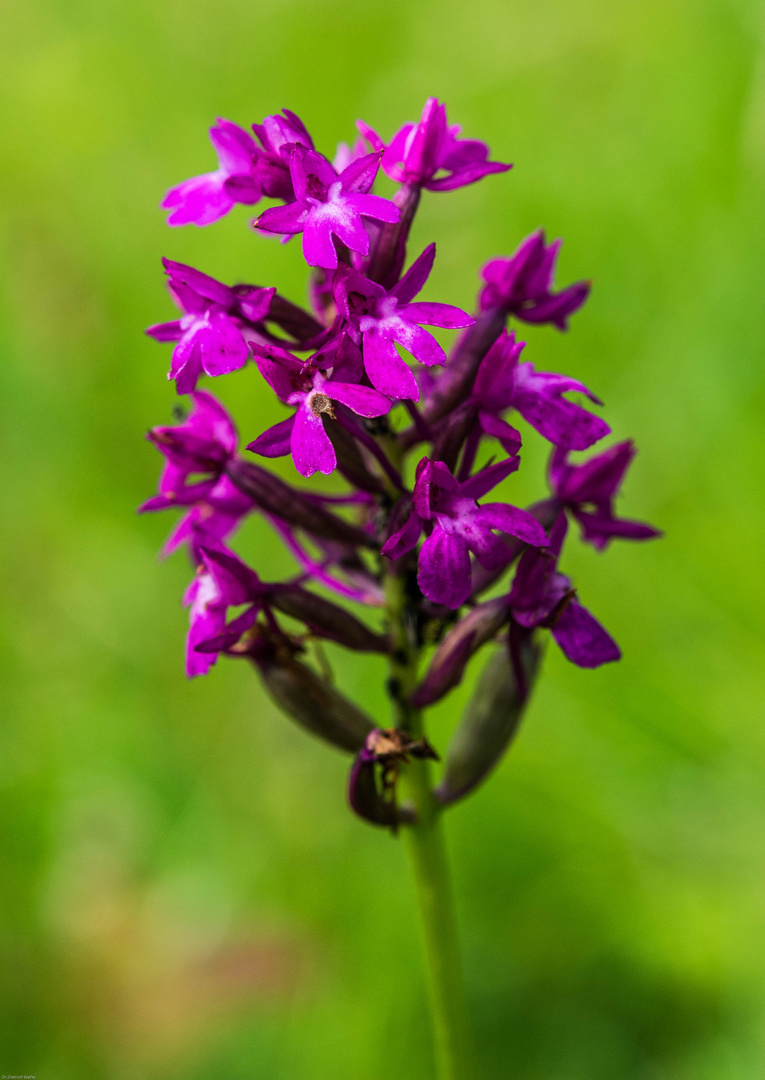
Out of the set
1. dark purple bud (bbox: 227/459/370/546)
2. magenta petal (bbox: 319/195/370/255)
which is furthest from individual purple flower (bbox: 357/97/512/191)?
dark purple bud (bbox: 227/459/370/546)

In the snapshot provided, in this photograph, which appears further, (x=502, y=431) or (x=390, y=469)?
(x=390, y=469)

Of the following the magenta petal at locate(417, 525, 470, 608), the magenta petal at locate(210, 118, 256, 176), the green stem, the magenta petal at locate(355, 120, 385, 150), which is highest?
the magenta petal at locate(355, 120, 385, 150)

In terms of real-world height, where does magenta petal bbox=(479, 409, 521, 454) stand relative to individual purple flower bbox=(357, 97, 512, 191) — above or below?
below

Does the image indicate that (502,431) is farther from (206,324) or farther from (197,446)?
(197,446)

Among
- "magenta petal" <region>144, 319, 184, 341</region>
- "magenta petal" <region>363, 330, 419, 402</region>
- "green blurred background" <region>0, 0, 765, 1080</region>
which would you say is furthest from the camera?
"green blurred background" <region>0, 0, 765, 1080</region>

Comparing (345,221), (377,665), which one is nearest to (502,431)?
(345,221)

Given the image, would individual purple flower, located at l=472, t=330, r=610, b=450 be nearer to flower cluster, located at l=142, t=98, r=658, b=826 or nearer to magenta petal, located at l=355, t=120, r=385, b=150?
flower cluster, located at l=142, t=98, r=658, b=826

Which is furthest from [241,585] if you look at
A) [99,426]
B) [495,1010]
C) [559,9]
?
[559,9]
